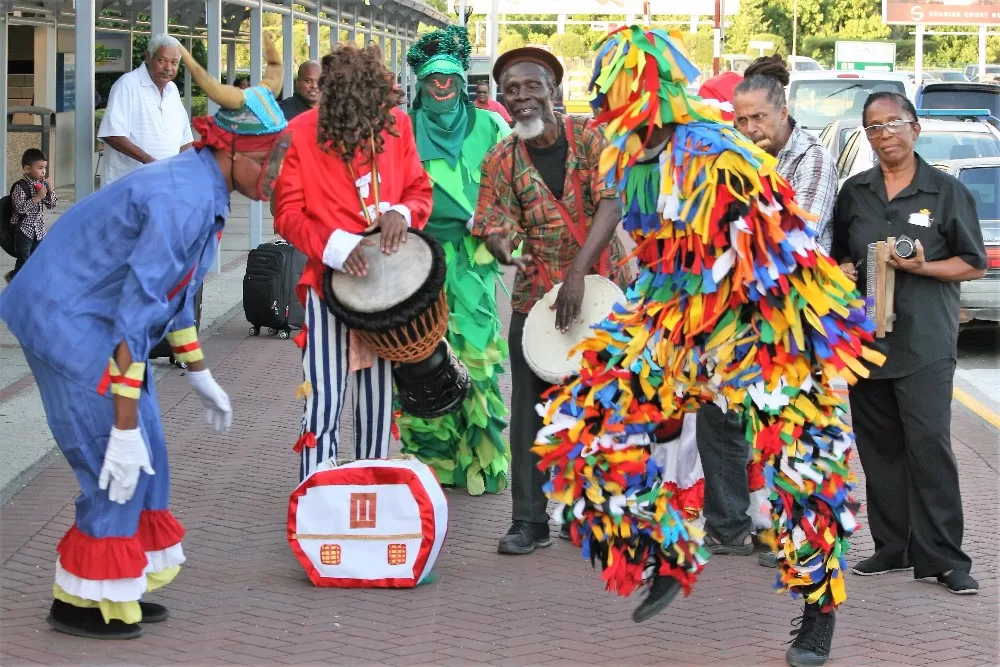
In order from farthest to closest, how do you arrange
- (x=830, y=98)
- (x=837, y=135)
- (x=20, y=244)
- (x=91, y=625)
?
(x=830, y=98), (x=837, y=135), (x=20, y=244), (x=91, y=625)

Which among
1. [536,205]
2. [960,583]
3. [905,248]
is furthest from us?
[536,205]

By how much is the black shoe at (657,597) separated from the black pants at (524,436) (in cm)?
141

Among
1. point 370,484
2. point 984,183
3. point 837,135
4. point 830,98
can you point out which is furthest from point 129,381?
point 830,98

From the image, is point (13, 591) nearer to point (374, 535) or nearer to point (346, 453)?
point (374, 535)

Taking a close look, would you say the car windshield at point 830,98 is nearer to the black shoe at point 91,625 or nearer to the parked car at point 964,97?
the parked car at point 964,97

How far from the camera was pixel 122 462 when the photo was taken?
4.66 m

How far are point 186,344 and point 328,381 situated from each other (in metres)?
0.67

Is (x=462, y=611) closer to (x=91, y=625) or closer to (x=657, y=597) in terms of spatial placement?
(x=657, y=597)

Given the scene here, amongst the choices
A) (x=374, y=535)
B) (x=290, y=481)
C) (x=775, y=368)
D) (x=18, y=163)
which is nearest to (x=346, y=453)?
(x=290, y=481)

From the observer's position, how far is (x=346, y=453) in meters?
8.05

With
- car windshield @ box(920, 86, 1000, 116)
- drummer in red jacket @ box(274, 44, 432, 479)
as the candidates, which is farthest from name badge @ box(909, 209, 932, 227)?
car windshield @ box(920, 86, 1000, 116)

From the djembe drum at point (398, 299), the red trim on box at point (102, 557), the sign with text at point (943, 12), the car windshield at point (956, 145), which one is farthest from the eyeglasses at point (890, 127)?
the sign with text at point (943, 12)

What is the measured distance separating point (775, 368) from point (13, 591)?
2970 mm

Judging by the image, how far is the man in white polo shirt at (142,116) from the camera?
10211 millimetres
